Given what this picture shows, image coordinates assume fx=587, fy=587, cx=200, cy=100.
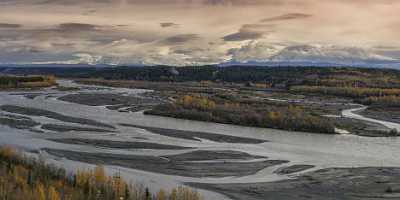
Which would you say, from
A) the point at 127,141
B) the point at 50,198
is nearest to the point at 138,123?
the point at 127,141

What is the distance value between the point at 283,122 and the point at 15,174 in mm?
28737

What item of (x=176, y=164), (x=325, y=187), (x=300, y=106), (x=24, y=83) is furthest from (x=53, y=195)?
(x=24, y=83)

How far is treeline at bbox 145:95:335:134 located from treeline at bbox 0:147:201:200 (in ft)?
82.2

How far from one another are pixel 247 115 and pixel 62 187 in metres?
30.9

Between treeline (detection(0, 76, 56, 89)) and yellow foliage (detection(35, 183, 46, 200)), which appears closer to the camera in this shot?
yellow foliage (detection(35, 183, 46, 200))

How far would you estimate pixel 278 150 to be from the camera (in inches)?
1278

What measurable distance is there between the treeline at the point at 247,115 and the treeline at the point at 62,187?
82.2 feet

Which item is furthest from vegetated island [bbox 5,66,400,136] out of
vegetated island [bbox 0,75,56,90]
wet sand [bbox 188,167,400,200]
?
vegetated island [bbox 0,75,56,90]

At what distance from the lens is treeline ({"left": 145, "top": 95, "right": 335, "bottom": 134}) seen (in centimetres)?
4419

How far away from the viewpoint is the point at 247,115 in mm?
48094

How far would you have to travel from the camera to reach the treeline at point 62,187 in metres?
16.7

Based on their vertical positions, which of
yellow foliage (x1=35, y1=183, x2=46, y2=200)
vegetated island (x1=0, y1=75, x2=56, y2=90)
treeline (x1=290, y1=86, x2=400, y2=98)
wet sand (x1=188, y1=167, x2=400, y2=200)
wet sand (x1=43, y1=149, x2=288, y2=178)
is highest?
vegetated island (x1=0, y1=75, x2=56, y2=90)

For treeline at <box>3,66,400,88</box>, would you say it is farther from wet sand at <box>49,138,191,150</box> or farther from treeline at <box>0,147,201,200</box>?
treeline at <box>0,147,201,200</box>

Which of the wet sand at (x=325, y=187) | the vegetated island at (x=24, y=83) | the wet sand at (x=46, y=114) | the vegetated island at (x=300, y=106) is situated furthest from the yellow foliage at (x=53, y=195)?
the vegetated island at (x=24, y=83)
